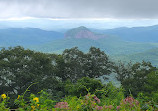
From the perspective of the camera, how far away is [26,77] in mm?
18594

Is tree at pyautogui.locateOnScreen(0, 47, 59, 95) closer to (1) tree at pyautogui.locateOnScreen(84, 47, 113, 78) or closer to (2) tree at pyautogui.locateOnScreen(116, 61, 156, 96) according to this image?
(1) tree at pyautogui.locateOnScreen(84, 47, 113, 78)

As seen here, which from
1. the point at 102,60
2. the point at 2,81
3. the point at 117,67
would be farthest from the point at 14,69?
the point at 117,67

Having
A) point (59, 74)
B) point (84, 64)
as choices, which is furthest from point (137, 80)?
point (59, 74)

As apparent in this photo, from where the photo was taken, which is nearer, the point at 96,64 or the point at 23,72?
the point at 23,72

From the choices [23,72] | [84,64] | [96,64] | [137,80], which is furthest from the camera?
[96,64]

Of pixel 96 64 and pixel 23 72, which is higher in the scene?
pixel 23 72

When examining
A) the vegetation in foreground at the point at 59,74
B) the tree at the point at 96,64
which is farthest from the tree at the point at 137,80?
the tree at the point at 96,64

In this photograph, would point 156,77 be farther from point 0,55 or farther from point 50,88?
point 0,55

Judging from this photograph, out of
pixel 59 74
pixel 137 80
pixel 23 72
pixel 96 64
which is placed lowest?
pixel 137 80

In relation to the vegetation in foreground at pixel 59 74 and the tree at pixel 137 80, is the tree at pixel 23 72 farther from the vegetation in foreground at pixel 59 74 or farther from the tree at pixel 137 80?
the tree at pixel 137 80

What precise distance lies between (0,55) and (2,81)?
11.4 ft

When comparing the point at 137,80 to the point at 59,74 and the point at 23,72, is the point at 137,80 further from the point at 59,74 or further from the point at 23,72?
the point at 23,72

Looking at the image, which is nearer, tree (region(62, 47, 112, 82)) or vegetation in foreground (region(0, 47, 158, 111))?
vegetation in foreground (region(0, 47, 158, 111))

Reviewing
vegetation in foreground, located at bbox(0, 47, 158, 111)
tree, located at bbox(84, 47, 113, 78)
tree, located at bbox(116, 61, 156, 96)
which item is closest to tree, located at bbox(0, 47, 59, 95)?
vegetation in foreground, located at bbox(0, 47, 158, 111)
